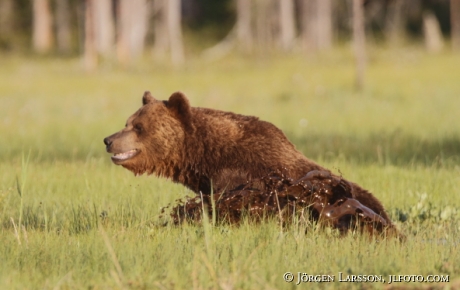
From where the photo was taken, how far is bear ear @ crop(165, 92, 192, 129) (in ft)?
21.6

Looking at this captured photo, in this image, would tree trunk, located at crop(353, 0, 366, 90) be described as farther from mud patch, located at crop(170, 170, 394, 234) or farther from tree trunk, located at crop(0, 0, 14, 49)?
tree trunk, located at crop(0, 0, 14, 49)

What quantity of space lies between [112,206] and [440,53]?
118ft

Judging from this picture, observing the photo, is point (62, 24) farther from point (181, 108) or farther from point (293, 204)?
point (293, 204)

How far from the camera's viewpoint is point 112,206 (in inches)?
279

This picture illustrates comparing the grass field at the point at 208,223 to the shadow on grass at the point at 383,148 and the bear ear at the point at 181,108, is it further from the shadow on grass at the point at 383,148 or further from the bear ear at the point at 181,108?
the bear ear at the point at 181,108

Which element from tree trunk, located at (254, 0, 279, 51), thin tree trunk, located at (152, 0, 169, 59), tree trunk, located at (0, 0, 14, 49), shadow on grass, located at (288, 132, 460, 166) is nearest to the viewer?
shadow on grass, located at (288, 132, 460, 166)

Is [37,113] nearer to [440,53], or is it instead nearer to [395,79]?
[395,79]

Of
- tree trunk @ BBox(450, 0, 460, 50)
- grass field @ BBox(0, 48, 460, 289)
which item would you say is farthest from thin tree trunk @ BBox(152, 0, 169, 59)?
grass field @ BBox(0, 48, 460, 289)

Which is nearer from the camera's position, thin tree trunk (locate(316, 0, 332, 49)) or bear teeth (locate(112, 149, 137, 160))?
bear teeth (locate(112, 149, 137, 160))

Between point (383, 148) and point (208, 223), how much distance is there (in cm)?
694

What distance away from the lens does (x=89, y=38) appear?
34.1 m

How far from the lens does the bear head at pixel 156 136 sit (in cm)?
660

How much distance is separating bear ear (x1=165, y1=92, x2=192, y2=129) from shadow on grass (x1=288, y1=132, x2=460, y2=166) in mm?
3993

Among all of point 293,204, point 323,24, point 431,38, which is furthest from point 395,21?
point 293,204
